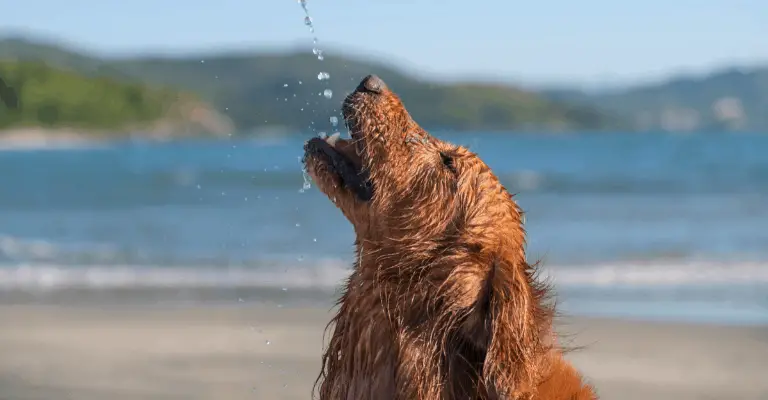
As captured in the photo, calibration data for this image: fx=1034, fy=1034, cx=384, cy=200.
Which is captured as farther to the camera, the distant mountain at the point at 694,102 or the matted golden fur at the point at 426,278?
the distant mountain at the point at 694,102

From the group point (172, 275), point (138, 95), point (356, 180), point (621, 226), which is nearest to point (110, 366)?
point (172, 275)

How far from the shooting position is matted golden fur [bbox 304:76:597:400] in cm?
372

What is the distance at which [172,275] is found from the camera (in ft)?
50.3

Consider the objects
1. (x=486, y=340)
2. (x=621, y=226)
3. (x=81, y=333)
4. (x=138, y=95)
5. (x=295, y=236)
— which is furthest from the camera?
(x=138, y=95)

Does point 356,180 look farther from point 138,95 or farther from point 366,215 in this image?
point 138,95

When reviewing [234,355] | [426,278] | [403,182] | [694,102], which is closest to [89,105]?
[694,102]

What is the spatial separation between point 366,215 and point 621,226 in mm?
17960

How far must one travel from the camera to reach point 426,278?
388 cm

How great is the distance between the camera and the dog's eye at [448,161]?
4.17 metres

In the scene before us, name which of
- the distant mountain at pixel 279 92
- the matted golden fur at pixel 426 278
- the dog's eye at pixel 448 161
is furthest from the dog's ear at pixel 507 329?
the distant mountain at pixel 279 92

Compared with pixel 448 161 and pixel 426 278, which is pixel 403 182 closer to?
pixel 448 161

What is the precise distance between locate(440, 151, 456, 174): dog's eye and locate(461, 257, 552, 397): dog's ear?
0.49m

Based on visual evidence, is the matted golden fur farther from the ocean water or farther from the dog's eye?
the ocean water

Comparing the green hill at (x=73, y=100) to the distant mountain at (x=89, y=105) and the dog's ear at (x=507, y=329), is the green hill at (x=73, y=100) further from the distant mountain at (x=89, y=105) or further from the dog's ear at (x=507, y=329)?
the dog's ear at (x=507, y=329)
